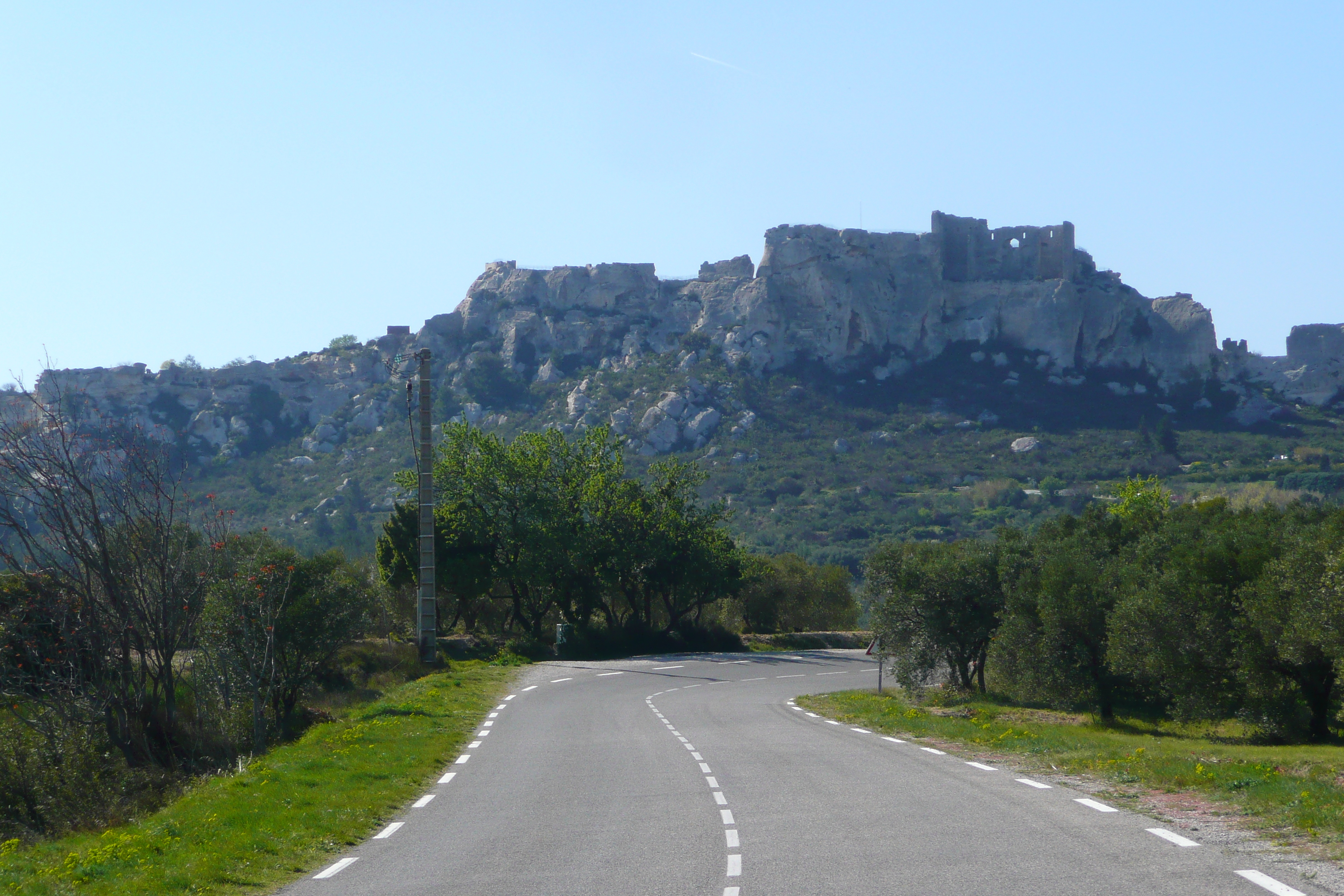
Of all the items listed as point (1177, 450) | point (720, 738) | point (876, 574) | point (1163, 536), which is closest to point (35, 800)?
point (720, 738)

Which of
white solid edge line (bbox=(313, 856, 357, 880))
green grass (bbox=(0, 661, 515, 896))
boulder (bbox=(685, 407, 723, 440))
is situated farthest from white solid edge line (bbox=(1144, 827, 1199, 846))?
boulder (bbox=(685, 407, 723, 440))

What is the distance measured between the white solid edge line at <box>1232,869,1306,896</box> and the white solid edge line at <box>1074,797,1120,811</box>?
9.41 ft

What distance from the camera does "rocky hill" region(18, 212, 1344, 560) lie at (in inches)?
4847

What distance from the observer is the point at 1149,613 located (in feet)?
97.1

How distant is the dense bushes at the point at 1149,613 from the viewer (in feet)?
89.1

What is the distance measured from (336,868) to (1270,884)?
7059 mm

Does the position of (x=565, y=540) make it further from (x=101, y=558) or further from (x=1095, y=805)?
(x=1095, y=805)

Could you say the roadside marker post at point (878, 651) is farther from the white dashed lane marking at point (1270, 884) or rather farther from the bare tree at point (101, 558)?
the white dashed lane marking at point (1270, 884)

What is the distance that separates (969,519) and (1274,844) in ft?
361

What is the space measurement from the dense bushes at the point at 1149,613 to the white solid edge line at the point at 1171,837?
18.9 metres

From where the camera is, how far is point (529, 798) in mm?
12117

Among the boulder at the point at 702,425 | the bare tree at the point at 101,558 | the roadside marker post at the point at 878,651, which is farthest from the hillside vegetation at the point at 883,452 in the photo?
the bare tree at the point at 101,558

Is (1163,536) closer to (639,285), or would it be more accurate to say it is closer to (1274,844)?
(1274,844)

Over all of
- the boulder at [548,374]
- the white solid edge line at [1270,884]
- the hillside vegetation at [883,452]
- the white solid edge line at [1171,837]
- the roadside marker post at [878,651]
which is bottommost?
the roadside marker post at [878,651]
